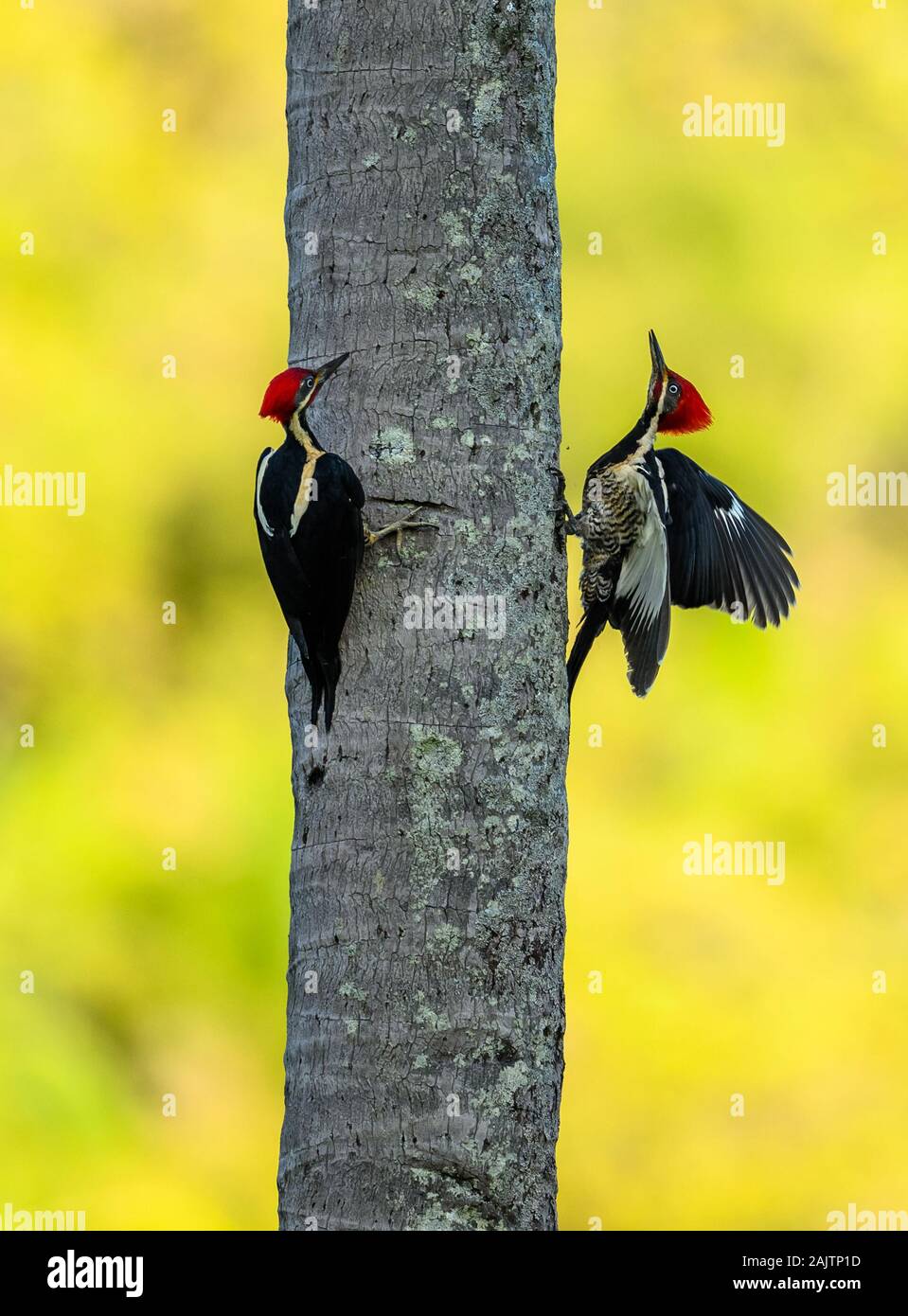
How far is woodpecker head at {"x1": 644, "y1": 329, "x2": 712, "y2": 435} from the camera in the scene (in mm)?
3680

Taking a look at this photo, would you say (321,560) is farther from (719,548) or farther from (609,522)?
(719,548)

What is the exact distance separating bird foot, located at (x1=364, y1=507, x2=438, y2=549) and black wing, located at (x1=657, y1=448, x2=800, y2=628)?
1336mm

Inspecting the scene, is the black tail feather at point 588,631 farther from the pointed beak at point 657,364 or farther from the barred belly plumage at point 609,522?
the pointed beak at point 657,364

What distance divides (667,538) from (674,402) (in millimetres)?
316

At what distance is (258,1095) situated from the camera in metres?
7.72

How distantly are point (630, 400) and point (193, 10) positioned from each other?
3.32 metres

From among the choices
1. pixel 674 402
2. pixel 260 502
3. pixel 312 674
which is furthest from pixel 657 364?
pixel 312 674

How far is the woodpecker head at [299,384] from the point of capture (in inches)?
94.5

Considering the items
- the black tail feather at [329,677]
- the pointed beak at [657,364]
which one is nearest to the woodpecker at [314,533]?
the black tail feather at [329,677]

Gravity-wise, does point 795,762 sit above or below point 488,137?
below

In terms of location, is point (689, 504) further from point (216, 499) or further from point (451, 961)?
point (216, 499)

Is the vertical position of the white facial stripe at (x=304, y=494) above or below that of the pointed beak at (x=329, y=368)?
below

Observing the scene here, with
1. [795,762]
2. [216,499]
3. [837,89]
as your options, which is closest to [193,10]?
[216,499]

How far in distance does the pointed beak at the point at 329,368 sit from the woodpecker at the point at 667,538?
1.21 metres
